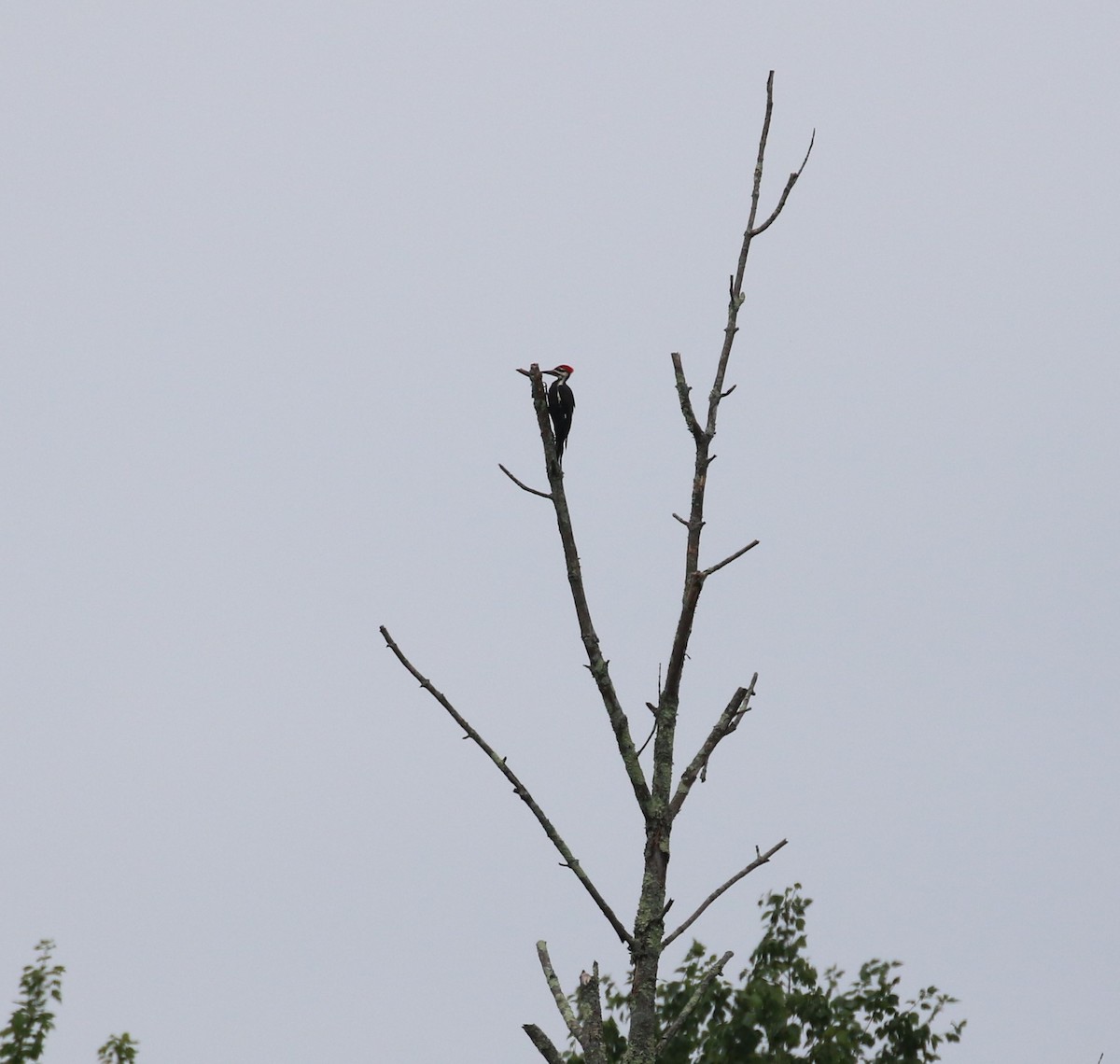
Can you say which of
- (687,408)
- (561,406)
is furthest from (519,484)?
(561,406)

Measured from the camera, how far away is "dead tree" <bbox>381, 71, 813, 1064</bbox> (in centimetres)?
557

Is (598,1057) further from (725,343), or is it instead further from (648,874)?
(725,343)

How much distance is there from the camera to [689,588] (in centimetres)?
585

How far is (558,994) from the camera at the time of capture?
5.65m

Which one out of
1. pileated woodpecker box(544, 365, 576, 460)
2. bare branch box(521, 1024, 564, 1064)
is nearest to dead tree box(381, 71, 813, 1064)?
bare branch box(521, 1024, 564, 1064)

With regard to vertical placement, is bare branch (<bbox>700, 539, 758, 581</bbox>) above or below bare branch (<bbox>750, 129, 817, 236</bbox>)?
below

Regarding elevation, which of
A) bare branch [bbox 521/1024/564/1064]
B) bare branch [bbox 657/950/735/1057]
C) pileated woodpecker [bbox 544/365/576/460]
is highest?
pileated woodpecker [bbox 544/365/576/460]

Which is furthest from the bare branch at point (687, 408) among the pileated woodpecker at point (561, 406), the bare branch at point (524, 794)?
the pileated woodpecker at point (561, 406)

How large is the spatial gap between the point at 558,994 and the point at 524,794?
2.69 ft

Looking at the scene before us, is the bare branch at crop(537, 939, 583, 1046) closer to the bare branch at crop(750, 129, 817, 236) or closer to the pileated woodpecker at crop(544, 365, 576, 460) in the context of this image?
the bare branch at crop(750, 129, 817, 236)

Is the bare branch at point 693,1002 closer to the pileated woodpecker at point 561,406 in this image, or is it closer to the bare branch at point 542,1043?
the bare branch at point 542,1043

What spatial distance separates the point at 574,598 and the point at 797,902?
1351 cm

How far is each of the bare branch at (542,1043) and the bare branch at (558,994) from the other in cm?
10

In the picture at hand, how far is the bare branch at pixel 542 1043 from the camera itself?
5.36 metres
